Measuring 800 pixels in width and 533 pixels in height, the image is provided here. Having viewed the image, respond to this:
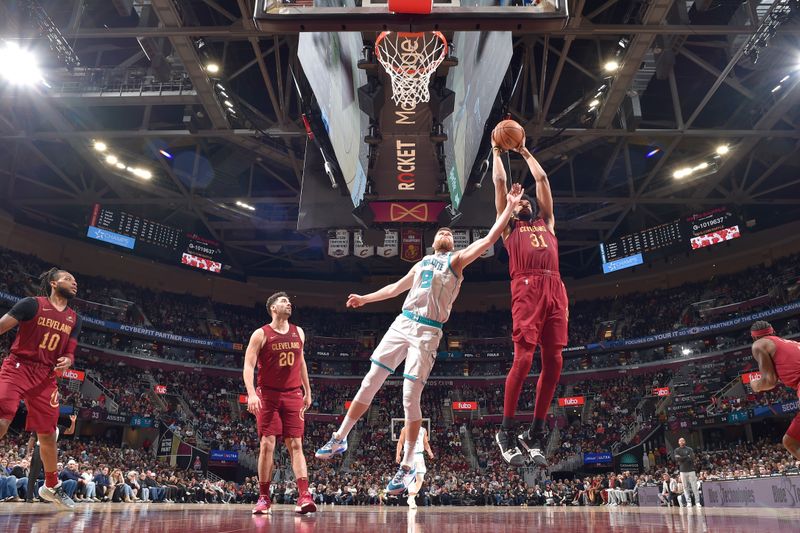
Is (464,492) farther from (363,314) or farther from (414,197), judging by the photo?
Answer: (363,314)

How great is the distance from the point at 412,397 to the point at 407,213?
1126 centimetres

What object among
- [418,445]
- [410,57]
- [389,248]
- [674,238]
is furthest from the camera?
[674,238]

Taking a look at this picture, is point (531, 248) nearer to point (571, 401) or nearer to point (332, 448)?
point (332, 448)

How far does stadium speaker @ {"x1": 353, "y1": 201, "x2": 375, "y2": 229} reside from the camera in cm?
1528

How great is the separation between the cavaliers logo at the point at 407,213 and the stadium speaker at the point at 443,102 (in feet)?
10.3

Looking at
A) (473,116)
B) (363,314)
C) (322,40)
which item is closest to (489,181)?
(473,116)

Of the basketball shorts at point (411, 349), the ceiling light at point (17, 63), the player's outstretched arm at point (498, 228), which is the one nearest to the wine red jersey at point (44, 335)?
the basketball shorts at point (411, 349)

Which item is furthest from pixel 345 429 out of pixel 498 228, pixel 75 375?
pixel 75 375

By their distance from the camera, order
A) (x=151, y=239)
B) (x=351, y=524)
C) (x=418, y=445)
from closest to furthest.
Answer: (x=351, y=524) → (x=418, y=445) → (x=151, y=239)

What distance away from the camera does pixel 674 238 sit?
80.3 feet

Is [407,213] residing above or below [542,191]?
above

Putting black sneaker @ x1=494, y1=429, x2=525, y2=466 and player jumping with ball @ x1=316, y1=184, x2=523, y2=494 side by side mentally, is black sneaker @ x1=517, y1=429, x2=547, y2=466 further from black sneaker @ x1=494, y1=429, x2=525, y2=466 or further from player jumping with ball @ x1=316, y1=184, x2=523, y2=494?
player jumping with ball @ x1=316, y1=184, x2=523, y2=494

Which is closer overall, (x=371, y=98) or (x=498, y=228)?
(x=498, y=228)

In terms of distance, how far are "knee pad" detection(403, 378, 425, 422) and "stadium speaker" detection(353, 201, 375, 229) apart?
1006 centimetres
